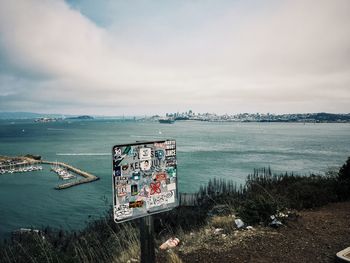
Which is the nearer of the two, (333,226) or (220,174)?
(333,226)

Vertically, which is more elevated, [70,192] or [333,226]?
[333,226]

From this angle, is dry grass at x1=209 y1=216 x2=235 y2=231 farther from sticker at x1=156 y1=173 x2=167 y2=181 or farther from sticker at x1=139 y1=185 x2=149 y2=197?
sticker at x1=139 y1=185 x2=149 y2=197

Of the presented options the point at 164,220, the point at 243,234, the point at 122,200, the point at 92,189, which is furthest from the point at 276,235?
the point at 92,189

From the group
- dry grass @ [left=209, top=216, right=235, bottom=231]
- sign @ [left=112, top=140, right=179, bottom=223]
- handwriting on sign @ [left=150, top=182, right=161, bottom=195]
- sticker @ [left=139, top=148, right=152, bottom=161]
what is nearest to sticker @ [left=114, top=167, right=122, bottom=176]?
sign @ [left=112, top=140, right=179, bottom=223]

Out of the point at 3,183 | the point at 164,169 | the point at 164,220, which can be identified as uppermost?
the point at 164,169

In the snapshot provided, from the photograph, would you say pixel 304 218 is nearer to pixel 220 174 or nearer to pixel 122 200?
pixel 122 200

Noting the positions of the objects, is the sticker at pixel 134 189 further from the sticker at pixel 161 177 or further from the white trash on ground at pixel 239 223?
the white trash on ground at pixel 239 223

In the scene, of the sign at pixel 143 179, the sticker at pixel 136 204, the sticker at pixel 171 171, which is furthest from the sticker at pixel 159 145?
the sticker at pixel 136 204
